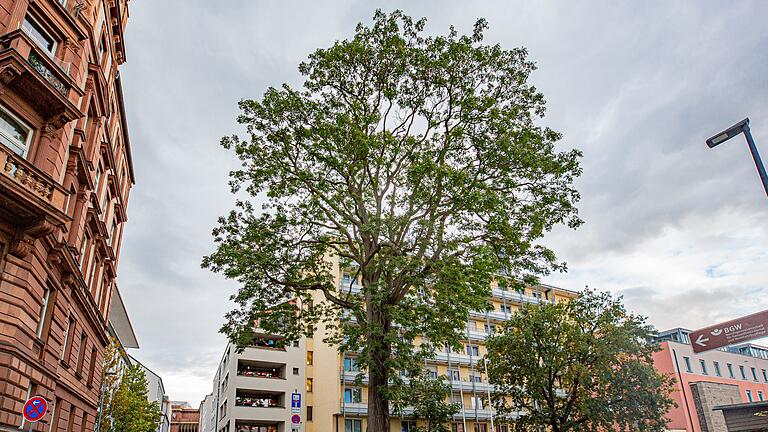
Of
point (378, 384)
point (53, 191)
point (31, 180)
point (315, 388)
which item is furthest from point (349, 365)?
point (31, 180)

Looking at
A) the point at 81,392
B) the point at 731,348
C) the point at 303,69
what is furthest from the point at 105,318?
the point at 731,348

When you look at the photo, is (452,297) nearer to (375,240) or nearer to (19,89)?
(375,240)

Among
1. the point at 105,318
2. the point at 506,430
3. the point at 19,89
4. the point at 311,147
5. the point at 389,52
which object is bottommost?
the point at 506,430

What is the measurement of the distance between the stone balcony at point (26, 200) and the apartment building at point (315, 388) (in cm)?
2800

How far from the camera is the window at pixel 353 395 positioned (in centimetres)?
4312

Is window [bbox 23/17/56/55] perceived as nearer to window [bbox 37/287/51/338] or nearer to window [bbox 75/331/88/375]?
window [bbox 37/287/51/338]

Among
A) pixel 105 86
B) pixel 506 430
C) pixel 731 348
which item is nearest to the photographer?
pixel 105 86

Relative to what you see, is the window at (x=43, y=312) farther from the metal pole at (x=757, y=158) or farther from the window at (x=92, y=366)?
the metal pole at (x=757, y=158)

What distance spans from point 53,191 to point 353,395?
33.5 m

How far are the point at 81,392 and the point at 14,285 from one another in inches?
409

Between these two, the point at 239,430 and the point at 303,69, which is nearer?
the point at 303,69

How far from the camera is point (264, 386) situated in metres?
Answer: 44.7

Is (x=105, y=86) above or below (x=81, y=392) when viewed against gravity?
above

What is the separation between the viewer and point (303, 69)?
2045 cm
